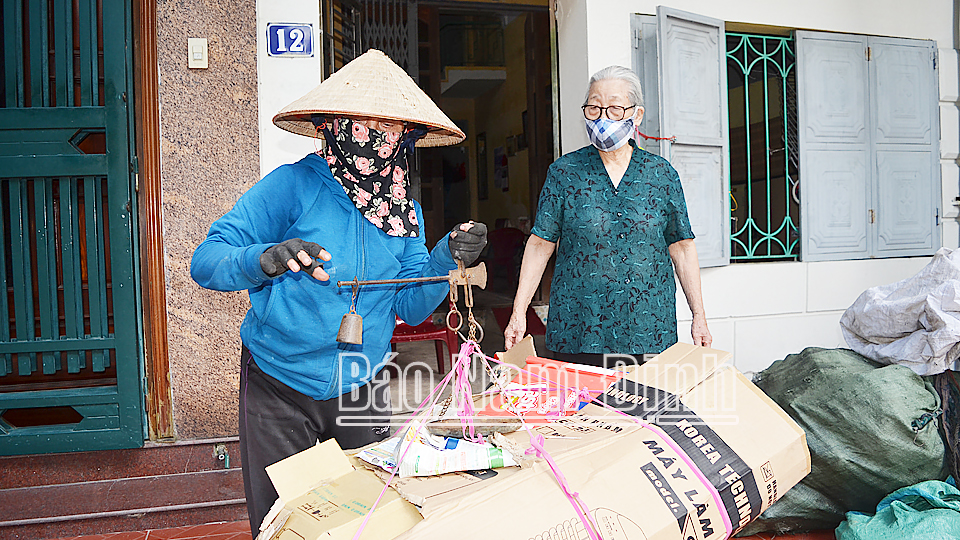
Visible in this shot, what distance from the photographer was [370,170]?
1520mm

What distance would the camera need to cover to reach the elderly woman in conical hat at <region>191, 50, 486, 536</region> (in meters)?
1.42

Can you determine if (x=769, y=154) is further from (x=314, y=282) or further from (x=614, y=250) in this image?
(x=314, y=282)

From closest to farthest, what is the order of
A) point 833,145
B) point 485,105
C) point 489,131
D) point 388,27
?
point 833,145, point 388,27, point 489,131, point 485,105

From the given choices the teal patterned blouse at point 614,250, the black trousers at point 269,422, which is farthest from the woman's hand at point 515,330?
the black trousers at point 269,422

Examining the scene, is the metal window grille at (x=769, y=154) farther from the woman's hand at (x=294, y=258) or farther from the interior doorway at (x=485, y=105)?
the woman's hand at (x=294, y=258)

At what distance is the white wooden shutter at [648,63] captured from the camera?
3178 mm

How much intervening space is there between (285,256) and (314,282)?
231 millimetres

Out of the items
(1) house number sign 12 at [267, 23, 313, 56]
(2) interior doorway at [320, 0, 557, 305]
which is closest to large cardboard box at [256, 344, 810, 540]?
(1) house number sign 12 at [267, 23, 313, 56]

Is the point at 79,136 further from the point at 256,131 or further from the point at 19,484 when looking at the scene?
the point at 19,484

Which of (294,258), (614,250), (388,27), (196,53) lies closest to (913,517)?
(614,250)

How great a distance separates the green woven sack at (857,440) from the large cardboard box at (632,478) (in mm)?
1070

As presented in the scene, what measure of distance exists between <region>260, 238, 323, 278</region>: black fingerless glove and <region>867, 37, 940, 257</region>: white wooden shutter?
3619mm

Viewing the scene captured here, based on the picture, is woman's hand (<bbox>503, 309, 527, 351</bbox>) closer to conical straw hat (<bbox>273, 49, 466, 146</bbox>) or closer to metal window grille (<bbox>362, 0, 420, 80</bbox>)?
conical straw hat (<bbox>273, 49, 466, 146</bbox>)

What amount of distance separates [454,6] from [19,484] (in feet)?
10.4
